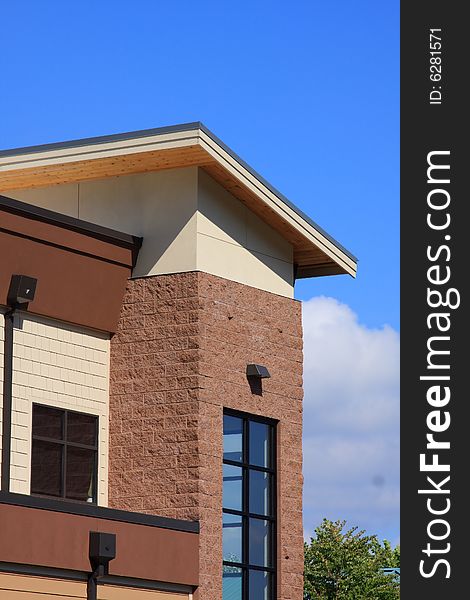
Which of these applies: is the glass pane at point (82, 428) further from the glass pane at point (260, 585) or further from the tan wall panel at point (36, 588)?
the glass pane at point (260, 585)

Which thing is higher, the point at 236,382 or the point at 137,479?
the point at 236,382

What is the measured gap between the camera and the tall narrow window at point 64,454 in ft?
63.1

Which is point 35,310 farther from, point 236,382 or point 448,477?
point 448,477

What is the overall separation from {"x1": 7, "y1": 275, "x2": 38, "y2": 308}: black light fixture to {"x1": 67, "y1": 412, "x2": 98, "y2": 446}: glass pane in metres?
1.93

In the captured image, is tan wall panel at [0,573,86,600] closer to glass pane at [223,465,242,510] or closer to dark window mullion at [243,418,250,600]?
glass pane at [223,465,242,510]

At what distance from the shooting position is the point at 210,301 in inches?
809

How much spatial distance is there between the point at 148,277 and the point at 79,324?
132 cm

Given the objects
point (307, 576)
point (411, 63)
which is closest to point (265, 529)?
point (411, 63)

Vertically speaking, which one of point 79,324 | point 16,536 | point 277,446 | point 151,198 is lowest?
point 16,536

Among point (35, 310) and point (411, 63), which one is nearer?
point (411, 63)

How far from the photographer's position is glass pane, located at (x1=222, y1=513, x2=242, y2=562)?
20391 mm

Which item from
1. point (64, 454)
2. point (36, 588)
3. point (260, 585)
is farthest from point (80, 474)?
point (260, 585)

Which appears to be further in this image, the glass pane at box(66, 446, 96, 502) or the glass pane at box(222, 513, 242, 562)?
the glass pane at box(222, 513, 242, 562)

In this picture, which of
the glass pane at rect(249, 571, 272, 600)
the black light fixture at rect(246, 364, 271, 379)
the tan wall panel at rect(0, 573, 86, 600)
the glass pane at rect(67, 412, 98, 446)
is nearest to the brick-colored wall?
the black light fixture at rect(246, 364, 271, 379)
